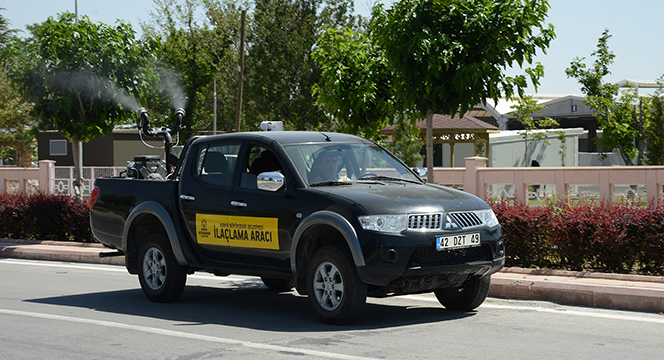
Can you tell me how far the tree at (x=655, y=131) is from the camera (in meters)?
34.8

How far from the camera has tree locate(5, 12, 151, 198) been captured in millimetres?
17078

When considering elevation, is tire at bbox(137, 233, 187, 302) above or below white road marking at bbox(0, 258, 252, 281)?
above

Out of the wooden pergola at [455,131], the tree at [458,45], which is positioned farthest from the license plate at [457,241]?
the wooden pergola at [455,131]

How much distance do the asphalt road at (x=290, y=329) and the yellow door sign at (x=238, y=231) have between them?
77 cm

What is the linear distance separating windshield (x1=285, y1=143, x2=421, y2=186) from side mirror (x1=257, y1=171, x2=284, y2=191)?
284 millimetres

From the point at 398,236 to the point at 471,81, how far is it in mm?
5616

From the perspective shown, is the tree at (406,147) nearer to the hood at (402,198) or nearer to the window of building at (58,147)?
the hood at (402,198)

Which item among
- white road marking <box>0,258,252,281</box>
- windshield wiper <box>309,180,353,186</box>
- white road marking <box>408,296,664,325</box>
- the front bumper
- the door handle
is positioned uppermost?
windshield wiper <box>309,180,353,186</box>

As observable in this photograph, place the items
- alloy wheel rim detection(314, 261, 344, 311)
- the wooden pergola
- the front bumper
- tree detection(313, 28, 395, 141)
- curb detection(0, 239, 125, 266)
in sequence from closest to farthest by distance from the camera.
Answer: the front bumper, alloy wheel rim detection(314, 261, 344, 311), curb detection(0, 239, 125, 266), tree detection(313, 28, 395, 141), the wooden pergola

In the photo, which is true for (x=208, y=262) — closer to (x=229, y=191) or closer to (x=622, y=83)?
(x=229, y=191)

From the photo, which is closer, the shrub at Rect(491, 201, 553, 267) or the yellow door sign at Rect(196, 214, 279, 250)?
the yellow door sign at Rect(196, 214, 279, 250)

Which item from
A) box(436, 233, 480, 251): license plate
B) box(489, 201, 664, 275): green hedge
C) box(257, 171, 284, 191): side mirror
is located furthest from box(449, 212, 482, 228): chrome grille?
box(489, 201, 664, 275): green hedge

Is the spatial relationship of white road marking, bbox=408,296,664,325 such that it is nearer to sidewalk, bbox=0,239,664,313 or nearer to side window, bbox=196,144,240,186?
sidewalk, bbox=0,239,664,313

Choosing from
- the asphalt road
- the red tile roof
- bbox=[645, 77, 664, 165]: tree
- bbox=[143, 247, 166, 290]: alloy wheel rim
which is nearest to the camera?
the asphalt road
